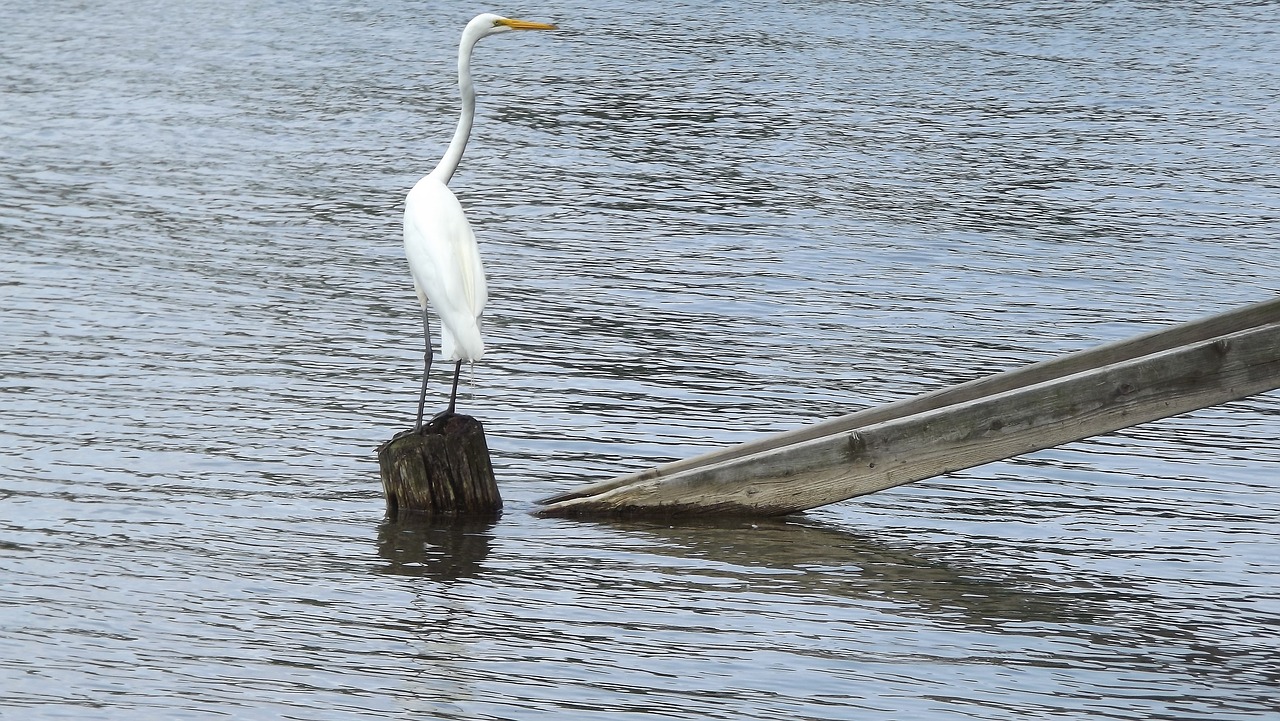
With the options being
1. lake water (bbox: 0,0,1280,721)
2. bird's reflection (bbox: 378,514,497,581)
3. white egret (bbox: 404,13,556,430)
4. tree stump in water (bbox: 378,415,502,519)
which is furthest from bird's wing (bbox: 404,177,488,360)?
lake water (bbox: 0,0,1280,721)

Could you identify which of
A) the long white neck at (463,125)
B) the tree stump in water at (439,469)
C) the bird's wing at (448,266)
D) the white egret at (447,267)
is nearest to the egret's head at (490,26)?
the long white neck at (463,125)

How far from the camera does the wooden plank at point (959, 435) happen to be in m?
6.59

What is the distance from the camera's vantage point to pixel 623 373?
32.3ft

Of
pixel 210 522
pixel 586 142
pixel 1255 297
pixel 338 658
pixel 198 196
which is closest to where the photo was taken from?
pixel 338 658

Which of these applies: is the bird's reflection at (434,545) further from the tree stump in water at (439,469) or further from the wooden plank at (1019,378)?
the wooden plank at (1019,378)

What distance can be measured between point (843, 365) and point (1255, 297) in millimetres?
3503

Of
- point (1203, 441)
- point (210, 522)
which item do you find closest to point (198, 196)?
point (210, 522)

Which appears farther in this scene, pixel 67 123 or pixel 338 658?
pixel 67 123

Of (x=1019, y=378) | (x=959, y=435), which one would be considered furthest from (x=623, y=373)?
(x=959, y=435)

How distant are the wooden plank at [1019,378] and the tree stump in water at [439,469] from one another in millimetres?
457

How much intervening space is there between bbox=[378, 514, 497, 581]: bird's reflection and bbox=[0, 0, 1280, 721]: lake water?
0.08 feet

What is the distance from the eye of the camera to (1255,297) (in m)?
11.9

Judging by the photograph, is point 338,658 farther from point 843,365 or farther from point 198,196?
point 198,196

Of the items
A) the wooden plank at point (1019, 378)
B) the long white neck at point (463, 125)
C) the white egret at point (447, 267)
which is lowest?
the wooden plank at point (1019, 378)
